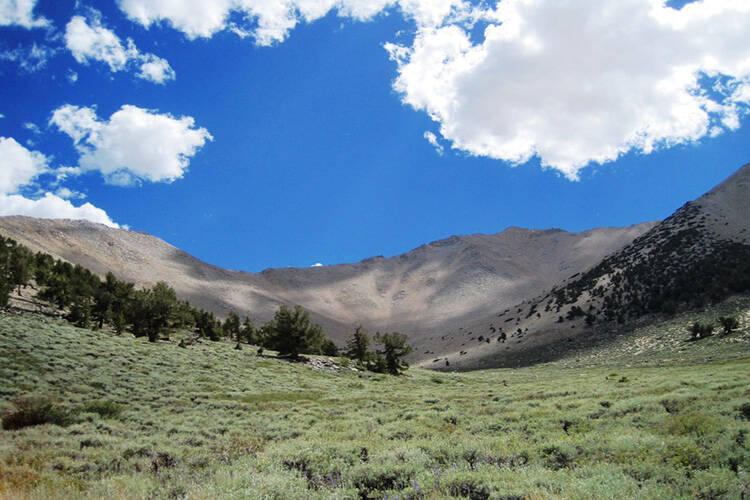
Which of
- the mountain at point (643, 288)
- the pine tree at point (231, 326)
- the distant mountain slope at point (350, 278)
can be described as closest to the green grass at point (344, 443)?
the pine tree at point (231, 326)

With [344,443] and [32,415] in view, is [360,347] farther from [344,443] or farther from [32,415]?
[344,443]

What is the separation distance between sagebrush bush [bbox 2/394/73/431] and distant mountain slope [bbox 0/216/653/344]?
11200 cm

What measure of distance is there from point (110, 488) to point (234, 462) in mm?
2877

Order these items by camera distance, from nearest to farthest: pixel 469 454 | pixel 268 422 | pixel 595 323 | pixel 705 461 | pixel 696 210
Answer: pixel 705 461
pixel 469 454
pixel 268 422
pixel 595 323
pixel 696 210

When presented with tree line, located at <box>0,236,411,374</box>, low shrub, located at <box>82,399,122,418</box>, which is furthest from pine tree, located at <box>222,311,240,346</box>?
low shrub, located at <box>82,399,122,418</box>

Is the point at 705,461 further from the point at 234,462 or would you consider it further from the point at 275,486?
the point at 234,462

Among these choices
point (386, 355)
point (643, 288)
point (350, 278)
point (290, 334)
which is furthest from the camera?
point (350, 278)

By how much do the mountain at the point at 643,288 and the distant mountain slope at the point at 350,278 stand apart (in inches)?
1801

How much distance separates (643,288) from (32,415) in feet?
278

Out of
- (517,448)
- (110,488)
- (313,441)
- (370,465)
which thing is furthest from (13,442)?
(517,448)

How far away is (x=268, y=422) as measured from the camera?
1661cm

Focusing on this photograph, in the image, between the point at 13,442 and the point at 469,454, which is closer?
the point at 469,454

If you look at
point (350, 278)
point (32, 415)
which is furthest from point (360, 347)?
point (350, 278)

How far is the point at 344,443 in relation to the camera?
11.4 meters
